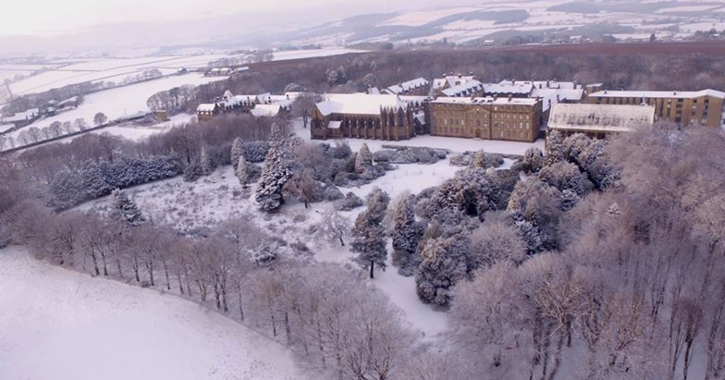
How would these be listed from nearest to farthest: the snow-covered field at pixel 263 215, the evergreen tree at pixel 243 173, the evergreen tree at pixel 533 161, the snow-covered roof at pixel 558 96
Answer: the snow-covered field at pixel 263 215 → the evergreen tree at pixel 533 161 → the evergreen tree at pixel 243 173 → the snow-covered roof at pixel 558 96

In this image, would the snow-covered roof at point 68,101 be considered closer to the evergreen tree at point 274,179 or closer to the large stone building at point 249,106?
the large stone building at point 249,106

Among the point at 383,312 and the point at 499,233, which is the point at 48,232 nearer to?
the point at 383,312

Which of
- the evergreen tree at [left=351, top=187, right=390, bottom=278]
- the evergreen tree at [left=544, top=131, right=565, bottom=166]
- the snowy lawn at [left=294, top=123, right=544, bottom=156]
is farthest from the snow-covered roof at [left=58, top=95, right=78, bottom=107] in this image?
the evergreen tree at [left=544, top=131, right=565, bottom=166]

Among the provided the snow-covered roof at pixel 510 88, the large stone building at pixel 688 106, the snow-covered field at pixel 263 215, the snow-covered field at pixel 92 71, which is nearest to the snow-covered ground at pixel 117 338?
the snow-covered field at pixel 263 215

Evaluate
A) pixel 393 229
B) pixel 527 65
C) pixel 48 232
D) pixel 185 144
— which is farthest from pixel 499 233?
pixel 527 65

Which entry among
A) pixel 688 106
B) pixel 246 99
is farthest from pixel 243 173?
pixel 688 106

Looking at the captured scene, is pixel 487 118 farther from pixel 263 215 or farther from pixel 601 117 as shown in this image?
pixel 263 215

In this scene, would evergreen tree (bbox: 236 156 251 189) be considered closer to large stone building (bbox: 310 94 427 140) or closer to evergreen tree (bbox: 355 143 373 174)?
evergreen tree (bbox: 355 143 373 174)
